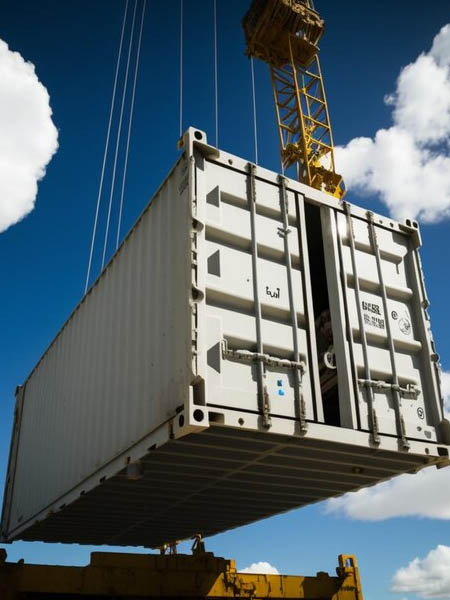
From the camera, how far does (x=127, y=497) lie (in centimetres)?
675

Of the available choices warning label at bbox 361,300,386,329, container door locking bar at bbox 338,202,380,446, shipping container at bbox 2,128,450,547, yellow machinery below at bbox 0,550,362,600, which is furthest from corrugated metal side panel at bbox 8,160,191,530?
warning label at bbox 361,300,386,329

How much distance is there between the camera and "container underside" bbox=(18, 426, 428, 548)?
5.31 metres

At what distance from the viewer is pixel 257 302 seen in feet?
17.7

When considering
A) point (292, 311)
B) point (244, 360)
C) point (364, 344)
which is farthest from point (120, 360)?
point (364, 344)

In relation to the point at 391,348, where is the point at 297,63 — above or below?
above

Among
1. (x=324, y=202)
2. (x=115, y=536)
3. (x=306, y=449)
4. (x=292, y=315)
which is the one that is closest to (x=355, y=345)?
(x=292, y=315)

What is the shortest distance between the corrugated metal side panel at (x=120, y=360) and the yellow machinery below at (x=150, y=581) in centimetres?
109

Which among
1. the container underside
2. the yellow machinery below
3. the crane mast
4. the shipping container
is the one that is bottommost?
the yellow machinery below

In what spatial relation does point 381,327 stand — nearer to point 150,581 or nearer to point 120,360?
point 120,360

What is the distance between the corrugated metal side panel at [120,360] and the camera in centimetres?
531

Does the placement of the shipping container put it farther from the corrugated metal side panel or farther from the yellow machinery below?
the yellow machinery below

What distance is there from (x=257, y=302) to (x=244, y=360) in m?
0.59

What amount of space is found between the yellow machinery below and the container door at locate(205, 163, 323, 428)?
2.60 metres

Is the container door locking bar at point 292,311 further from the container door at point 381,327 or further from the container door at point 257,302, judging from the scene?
the container door at point 381,327
